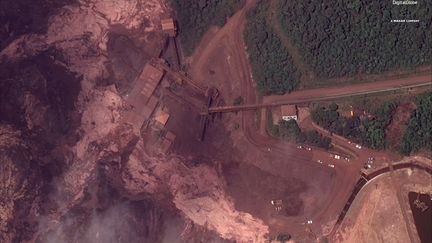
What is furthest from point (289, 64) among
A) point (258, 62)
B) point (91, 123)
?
point (91, 123)

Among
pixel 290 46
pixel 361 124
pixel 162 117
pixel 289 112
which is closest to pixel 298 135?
pixel 289 112

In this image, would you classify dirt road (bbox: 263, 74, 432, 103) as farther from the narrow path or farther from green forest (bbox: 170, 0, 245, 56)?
green forest (bbox: 170, 0, 245, 56)

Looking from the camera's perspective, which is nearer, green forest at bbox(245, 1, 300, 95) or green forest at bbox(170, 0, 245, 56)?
green forest at bbox(245, 1, 300, 95)

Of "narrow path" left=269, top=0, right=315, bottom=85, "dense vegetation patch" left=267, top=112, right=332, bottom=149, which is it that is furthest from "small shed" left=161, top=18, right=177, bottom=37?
"dense vegetation patch" left=267, top=112, right=332, bottom=149

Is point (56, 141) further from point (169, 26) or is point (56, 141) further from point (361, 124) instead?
point (361, 124)

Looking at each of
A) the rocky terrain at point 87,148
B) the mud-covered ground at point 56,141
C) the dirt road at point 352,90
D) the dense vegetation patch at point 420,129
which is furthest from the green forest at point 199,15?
the dense vegetation patch at point 420,129

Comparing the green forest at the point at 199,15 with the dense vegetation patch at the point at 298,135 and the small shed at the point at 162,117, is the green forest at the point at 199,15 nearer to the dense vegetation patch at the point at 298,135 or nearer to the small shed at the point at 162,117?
the small shed at the point at 162,117
